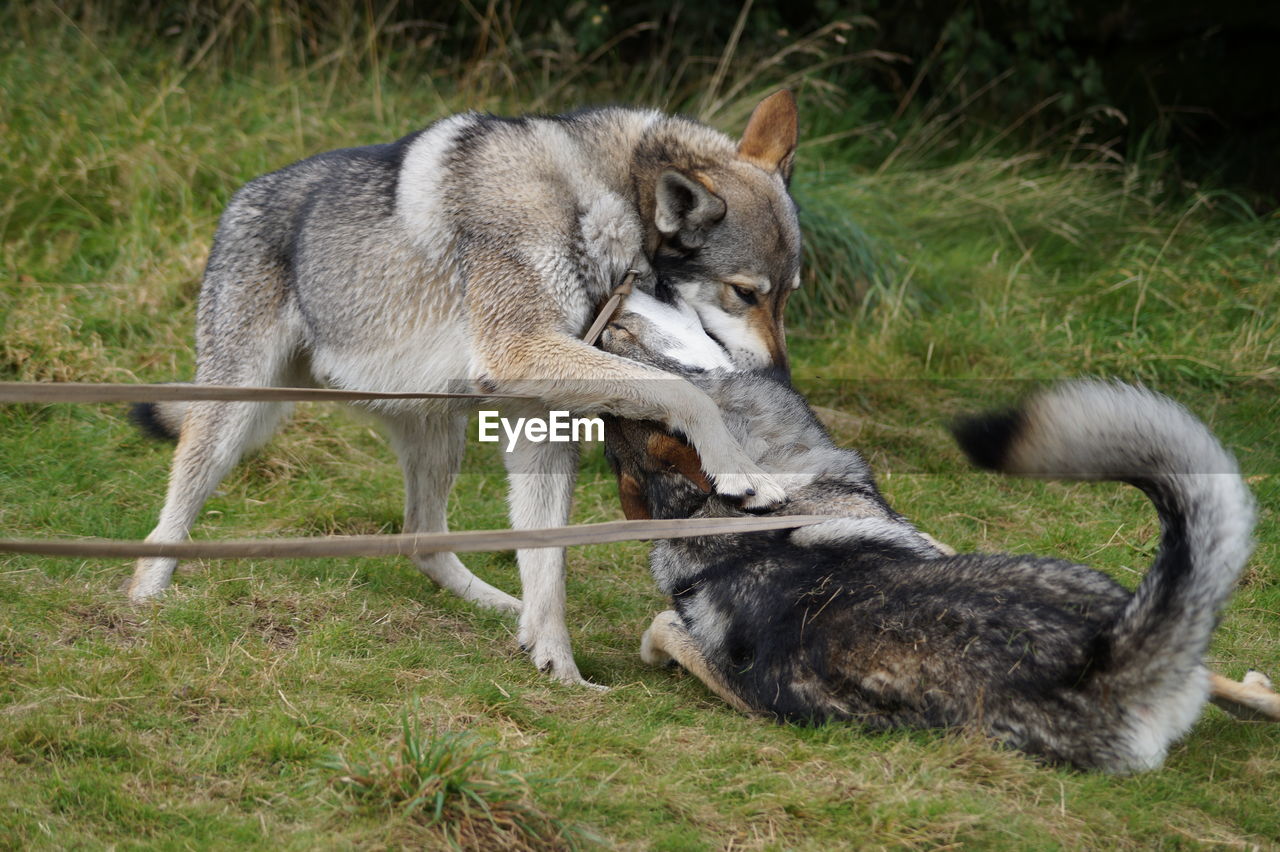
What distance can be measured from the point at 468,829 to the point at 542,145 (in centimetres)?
248

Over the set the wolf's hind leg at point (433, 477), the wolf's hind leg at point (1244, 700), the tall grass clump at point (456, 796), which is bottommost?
the wolf's hind leg at point (433, 477)

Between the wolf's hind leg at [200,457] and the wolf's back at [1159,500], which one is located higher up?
the wolf's back at [1159,500]

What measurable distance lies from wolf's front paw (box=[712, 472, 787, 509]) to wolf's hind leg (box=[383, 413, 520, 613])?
1297 mm

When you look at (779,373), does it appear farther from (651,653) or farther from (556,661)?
(556,661)

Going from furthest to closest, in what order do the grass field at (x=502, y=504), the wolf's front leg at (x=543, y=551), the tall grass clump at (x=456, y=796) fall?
the wolf's front leg at (x=543, y=551)
the grass field at (x=502, y=504)
the tall grass clump at (x=456, y=796)

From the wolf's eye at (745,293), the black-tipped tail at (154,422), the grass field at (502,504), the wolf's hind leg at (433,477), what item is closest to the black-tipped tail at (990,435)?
the grass field at (502,504)

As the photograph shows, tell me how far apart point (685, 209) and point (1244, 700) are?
2.27 m

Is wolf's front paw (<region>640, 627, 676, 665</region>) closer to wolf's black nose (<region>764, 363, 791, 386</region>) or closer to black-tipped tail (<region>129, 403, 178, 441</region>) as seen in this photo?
wolf's black nose (<region>764, 363, 791, 386</region>)

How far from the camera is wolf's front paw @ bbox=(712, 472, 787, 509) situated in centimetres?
352

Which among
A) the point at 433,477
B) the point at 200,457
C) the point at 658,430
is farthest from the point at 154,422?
the point at 658,430

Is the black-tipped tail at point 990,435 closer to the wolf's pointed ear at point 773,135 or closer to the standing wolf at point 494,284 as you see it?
the standing wolf at point 494,284

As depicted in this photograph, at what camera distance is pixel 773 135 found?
4.53 meters

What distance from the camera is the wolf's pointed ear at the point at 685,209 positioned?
3.93 metres

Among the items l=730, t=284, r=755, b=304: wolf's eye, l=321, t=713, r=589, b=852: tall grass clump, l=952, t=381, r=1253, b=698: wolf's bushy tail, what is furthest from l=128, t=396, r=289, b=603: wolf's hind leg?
l=952, t=381, r=1253, b=698: wolf's bushy tail
